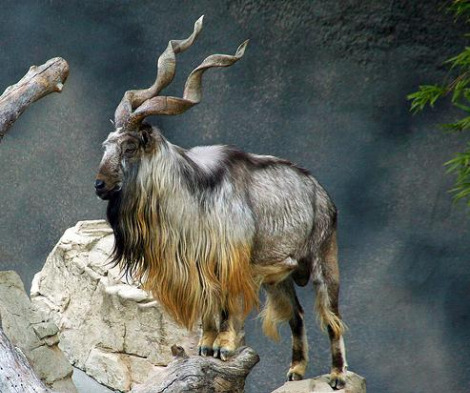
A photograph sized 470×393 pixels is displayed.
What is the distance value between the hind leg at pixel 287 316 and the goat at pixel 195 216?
0.39 metres

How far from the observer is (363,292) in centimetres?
995

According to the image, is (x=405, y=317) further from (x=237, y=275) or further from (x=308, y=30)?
(x=237, y=275)

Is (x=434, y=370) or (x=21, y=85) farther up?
(x=21, y=85)

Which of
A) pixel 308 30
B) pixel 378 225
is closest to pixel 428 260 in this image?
pixel 378 225

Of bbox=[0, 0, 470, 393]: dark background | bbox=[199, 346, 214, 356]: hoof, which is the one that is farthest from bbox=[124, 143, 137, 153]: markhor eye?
bbox=[0, 0, 470, 393]: dark background

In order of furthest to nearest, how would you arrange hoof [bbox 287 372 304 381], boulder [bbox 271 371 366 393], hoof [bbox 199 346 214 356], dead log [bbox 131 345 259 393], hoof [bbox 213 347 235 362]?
hoof [bbox 287 372 304 381] < boulder [bbox 271 371 366 393] < hoof [bbox 199 346 214 356] < hoof [bbox 213 347 235 362] < dead log [bbox 131 345 259 393]

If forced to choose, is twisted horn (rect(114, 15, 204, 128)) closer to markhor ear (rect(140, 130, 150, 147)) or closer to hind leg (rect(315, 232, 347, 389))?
markhor ear (rect(140, 130, 150, 147))

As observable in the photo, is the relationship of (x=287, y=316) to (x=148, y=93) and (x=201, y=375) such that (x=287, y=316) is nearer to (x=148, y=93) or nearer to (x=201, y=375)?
(x=201, y=375)

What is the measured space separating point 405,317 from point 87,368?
9.43ft

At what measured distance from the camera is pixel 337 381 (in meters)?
7.10

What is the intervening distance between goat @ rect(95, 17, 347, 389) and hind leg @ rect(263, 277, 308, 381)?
15.4 inches

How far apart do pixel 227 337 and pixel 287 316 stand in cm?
91

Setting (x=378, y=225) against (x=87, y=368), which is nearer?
(x=87, y=368)

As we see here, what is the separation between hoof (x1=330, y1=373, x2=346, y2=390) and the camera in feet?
23.3
